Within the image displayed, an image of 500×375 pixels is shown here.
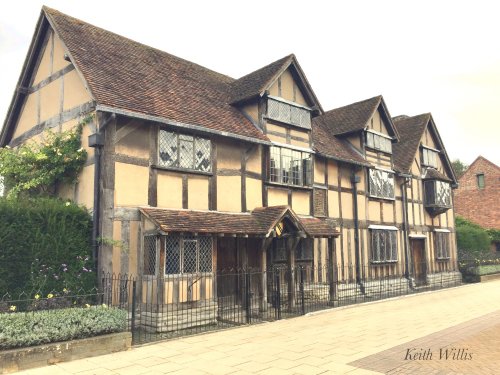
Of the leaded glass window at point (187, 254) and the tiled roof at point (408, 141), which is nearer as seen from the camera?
the leaded glass window at point (187, 254)

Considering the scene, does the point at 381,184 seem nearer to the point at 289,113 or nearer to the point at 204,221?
the point at 289,113

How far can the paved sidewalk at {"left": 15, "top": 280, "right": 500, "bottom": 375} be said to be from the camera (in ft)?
24.7

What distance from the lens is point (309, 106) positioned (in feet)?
57.9

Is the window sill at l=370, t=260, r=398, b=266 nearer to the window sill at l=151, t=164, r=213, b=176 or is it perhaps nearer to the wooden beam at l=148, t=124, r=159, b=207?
the window sill at l=151, t=164, r=213, b=176

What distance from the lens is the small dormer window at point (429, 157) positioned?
985 inches

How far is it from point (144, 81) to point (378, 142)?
12807mm

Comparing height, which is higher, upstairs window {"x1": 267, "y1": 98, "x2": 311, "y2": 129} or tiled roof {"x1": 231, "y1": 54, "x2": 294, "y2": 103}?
tiled roof {"x1": 231, "y1": 54, "x2": 294, "y2": 103}

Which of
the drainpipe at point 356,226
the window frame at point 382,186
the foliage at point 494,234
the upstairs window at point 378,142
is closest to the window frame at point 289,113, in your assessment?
the drainpipe at point 356,226

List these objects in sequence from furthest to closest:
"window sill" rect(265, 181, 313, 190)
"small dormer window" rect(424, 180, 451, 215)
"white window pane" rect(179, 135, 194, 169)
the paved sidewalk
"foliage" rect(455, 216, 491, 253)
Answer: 1. "foliage" rect(455, 216, 491, 253)
2. "small dormer window" rect(424, 180, 451, 215)
3. "window sill" rect(265, 181, 313, 190)
4. "white window pane" rect(179, 135, 194, 169)
5. the paved sidewalk

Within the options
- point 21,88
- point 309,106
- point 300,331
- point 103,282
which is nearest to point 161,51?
point 21,88

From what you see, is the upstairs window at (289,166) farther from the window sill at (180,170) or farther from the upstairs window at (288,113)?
the window sill at (180,170)

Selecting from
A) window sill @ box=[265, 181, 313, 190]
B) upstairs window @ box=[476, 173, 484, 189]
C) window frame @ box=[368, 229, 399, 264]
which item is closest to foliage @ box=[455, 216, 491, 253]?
upstairs window @ box=[476, 173, 484, 189]

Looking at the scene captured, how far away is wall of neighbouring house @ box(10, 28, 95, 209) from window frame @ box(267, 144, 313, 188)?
650 cm

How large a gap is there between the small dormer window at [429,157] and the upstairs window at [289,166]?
11.2 m
